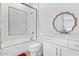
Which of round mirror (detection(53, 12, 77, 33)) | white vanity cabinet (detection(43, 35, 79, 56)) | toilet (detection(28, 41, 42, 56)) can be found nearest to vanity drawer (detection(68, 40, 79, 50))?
white vanity cabinet (detection(43, 35, 79, 56))

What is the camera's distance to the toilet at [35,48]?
1.25m

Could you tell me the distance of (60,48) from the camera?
122cm

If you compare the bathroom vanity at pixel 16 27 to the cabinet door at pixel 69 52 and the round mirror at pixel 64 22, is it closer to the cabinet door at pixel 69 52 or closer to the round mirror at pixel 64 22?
the round mirror at pixel 64 22

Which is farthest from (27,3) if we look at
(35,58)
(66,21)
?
(35,58)

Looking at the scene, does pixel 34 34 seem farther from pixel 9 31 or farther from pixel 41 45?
pixel 9 31

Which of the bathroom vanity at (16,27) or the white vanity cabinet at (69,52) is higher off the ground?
the bathroom vanity at (16,27)

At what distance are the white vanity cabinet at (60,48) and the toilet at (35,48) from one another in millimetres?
56

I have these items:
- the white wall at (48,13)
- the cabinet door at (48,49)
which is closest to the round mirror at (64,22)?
the white wall at (48,13)

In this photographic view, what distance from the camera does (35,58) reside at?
125cm

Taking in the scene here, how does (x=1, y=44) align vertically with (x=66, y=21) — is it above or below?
below

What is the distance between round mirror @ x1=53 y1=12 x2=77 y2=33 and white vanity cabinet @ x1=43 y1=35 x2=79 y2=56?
0.39 ft

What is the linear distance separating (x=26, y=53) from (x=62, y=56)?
1.32 ft

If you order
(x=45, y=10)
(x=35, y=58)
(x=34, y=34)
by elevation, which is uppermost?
(x=45, y=10)

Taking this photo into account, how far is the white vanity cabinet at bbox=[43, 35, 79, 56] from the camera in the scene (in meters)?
1.17
